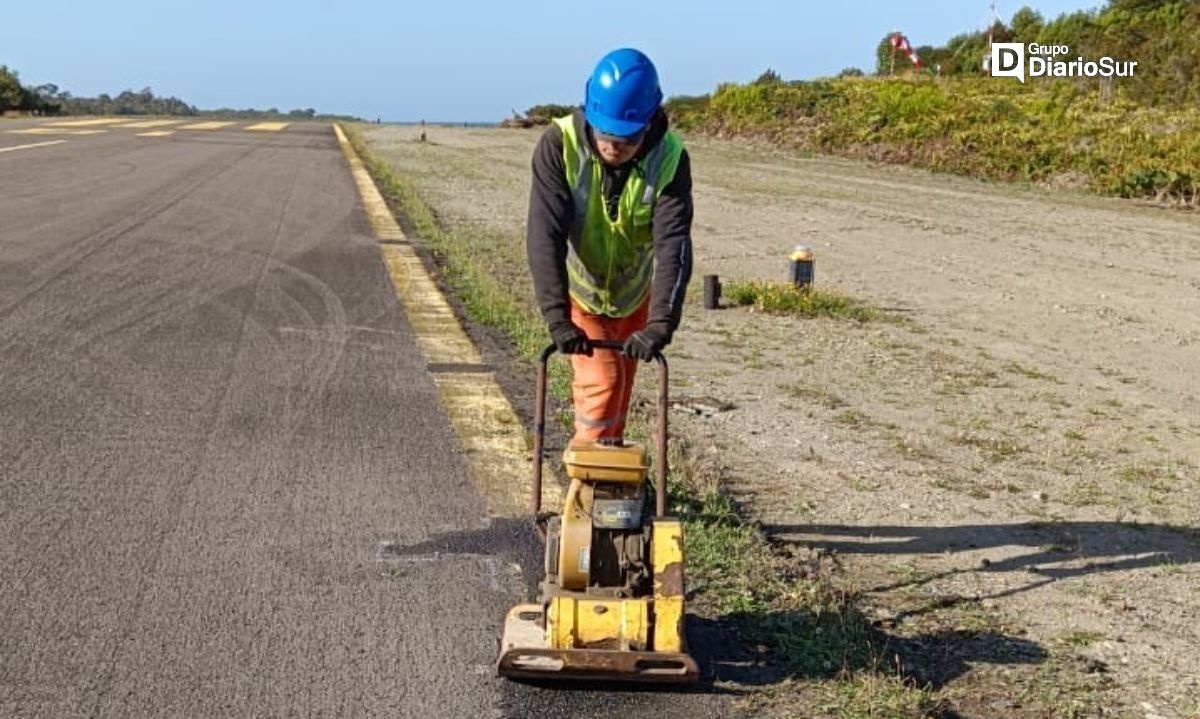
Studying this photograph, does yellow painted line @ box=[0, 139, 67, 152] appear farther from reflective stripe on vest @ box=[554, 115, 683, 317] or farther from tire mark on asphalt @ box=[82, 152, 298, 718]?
reflective stripe on vest @ box=[554, 115, 683, 317]

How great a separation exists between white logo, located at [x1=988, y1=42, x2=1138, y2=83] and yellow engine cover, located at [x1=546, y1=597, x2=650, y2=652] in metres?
35.1

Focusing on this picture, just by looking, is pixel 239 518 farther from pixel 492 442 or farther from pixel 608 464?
pixel 608 464

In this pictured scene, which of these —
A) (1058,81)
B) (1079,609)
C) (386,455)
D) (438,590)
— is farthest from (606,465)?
(1058,81)

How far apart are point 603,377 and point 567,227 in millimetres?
564

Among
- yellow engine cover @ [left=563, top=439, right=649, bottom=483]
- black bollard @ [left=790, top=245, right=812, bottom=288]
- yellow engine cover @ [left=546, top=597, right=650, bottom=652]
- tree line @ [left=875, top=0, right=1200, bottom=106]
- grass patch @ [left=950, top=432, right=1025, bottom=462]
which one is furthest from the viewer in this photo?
tree line @ [left=875, top=0, right=1200, bottom=106]

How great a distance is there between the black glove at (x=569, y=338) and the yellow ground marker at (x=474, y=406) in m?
1.28

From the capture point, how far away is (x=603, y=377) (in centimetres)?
475

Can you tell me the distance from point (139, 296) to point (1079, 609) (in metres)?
7.61

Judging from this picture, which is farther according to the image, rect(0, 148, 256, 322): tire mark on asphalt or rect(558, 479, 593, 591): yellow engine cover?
rect(0, 148, 256, 322): tire mark on asphalt

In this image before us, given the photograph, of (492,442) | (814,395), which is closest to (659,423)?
(492,442)

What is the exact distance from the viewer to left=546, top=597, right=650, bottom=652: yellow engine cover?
12.9 feet

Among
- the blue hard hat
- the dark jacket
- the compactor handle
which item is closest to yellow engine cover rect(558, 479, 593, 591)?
the compactor handle

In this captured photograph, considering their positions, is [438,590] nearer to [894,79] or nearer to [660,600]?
[660,600]

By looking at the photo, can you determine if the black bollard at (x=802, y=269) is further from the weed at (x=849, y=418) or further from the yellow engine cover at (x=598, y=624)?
the yellow engine cover at (x=598, y=624)
